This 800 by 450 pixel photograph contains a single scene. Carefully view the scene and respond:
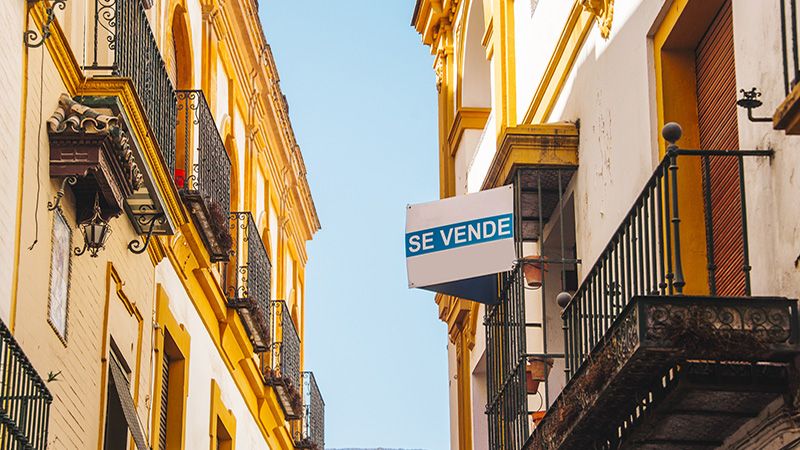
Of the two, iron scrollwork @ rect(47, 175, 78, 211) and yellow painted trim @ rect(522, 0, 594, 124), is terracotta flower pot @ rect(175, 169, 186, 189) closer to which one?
yellow painted trim @ rect(522, 0, 594, 124)

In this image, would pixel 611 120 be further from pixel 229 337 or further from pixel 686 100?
pixel 229 337

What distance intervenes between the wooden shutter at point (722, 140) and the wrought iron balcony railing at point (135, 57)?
4.11 meters

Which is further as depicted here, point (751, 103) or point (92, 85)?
point (92, 85)

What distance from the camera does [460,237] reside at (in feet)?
49.6

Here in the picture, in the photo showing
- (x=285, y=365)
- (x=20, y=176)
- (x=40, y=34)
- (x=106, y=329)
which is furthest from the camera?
(x=285, y=365)

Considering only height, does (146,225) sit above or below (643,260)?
above

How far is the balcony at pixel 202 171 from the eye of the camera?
53.5ft

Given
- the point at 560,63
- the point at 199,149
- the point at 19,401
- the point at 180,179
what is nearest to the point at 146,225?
the point at 180,179

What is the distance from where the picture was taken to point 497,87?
17.4 m

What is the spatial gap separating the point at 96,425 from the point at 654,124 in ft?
15.7

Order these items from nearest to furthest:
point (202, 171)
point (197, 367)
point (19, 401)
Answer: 1. point (19, 401)
2. point (202, 171)
3. point (197, 367)

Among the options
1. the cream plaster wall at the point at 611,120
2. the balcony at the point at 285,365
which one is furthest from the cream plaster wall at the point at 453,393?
the cream plaster wall at the point at 611,120

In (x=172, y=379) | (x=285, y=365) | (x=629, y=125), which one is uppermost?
(x=285, y=365)

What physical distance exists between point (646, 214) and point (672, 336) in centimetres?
129
